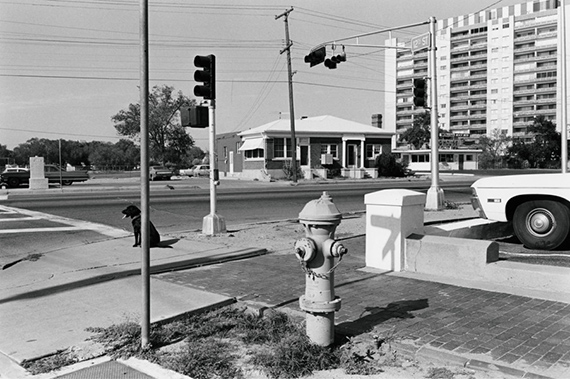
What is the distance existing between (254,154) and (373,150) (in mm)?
10855

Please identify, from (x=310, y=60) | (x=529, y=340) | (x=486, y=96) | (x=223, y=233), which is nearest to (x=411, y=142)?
(x=486, y=96)

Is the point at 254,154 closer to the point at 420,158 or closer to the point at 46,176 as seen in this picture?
the point at 46,176

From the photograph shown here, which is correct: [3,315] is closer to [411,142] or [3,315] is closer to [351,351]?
[351,351]

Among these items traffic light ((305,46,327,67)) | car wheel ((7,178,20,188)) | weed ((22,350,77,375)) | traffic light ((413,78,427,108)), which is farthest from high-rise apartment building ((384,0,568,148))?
weed ((22,350,77,375))

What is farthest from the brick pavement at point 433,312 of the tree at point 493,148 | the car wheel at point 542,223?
the tree at point 493,148

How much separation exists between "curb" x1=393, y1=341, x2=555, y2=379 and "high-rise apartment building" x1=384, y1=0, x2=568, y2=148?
105660mm

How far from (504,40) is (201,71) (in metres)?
117

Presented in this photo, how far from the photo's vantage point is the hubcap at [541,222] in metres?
8.06

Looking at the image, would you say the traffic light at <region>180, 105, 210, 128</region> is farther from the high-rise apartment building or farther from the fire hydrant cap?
the high-rise apartment building

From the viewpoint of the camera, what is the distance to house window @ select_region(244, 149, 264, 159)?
46.3 m

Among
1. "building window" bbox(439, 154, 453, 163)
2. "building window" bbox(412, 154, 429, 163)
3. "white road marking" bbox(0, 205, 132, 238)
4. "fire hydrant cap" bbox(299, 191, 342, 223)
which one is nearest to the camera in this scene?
"fire hydrant cap" bbox(299, 191, 342, 223)

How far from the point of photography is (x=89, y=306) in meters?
5.90

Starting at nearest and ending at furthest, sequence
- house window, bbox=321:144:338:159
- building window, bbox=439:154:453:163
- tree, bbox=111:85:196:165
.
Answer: house window, bbox=321:144:338:159
tree, bbox=111:85:196:165
building window, bbox=439:154:453:163

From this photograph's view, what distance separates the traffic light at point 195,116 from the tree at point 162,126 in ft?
188
